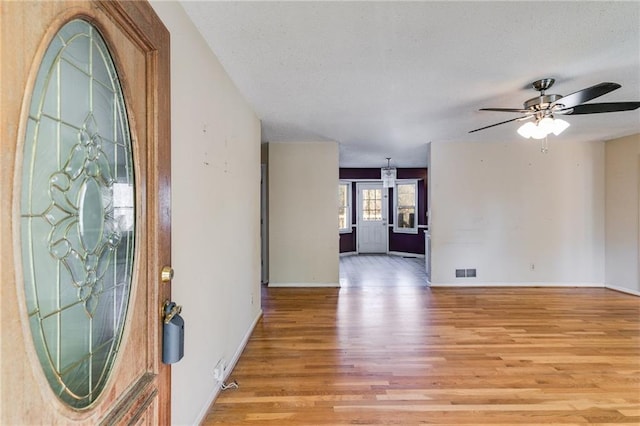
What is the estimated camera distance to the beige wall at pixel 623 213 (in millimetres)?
4934

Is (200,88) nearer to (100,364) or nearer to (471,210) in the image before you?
(100,364)

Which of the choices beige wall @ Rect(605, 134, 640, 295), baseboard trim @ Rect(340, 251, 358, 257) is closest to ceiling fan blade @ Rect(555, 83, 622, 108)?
beige wall @ Rect(605, 134, 640, 295)

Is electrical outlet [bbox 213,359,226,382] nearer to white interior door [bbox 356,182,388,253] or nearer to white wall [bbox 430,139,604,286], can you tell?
white wall [bbox 430,139,604,286]

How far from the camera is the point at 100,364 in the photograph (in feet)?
3.27

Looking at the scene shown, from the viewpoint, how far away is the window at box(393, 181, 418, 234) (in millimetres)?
9266

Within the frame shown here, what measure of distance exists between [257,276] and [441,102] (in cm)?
287

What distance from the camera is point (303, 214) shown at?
18.0 feet

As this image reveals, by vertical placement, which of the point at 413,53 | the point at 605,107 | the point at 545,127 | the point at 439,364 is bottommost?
the point at 439,364

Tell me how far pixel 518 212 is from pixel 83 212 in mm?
6138

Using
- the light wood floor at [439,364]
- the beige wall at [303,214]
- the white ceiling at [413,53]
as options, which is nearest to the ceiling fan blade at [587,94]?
Answer: the white ceiling at [413,53]

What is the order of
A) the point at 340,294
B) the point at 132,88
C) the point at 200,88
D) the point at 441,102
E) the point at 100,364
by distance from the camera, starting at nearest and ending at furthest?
the point at 100,364 → the point at 132,88 → the point at 200,88 → the point at 441,102 → the point at 340,294

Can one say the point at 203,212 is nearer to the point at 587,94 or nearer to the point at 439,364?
the point at 439,364

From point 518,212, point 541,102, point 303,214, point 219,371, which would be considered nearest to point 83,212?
point 219,371

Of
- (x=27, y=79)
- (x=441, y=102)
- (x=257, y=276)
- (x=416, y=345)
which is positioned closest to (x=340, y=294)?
(x=257, y=276)
